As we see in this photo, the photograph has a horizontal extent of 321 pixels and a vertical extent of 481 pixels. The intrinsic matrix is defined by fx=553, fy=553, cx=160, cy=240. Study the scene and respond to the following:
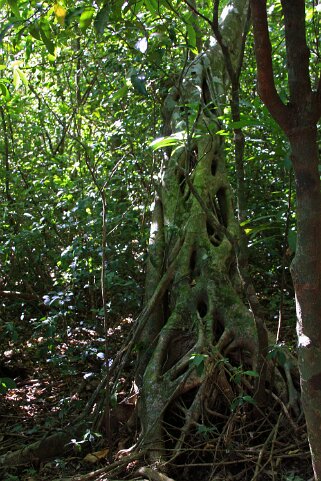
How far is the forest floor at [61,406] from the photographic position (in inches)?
130

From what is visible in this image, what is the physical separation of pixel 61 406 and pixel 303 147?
330cm

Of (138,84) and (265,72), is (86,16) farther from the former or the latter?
(265,72)

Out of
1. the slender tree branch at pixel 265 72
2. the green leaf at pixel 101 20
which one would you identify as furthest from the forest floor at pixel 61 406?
the green leaf at pixel 101 20

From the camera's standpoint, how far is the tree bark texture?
1742 mm

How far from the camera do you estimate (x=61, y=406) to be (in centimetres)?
436

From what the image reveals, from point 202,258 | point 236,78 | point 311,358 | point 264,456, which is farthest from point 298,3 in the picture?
point 202,258

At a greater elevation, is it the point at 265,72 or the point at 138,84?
the point at 138,84

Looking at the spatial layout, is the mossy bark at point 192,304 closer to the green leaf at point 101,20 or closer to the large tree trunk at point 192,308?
the large tree trunk at point 192,308

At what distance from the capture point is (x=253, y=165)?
6.21 meters

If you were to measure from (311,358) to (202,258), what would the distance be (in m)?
2.58

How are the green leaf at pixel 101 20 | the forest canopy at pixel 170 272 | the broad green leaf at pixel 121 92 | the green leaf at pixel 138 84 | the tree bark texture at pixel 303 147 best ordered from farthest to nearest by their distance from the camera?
the broad green leaf at pixel 121 92 → the green leaf at pixel 138 84 → the green leaf at pixel 101 20 → the forest canopy at pixel 170 272 → the tree bark texture at pixel 303 147

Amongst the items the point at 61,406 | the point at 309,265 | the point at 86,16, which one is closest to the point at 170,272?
the point at 61,406

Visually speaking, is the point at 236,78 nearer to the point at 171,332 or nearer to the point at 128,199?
the point at 171,332

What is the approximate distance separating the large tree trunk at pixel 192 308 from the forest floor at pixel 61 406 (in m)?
0.32
